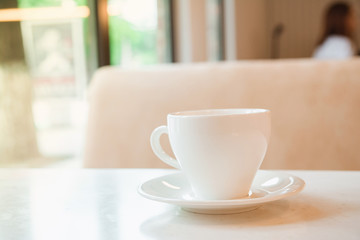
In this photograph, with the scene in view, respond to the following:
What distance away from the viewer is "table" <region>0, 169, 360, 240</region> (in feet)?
1.14

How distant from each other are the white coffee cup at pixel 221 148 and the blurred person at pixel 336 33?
4043 millimetres

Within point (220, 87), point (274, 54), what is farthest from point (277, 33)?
point (220, 87)

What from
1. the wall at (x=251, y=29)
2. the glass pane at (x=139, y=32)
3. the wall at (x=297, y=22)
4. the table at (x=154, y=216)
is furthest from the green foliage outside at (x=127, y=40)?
the wall at (x=297, y=22)

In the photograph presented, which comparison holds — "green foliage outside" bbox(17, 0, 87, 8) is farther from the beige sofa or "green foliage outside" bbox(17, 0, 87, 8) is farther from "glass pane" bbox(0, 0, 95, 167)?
the beige sofa

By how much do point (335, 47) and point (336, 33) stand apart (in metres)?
0.16

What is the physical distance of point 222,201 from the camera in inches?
14.7

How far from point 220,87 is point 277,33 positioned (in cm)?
708

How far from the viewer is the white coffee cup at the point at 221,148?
40cm

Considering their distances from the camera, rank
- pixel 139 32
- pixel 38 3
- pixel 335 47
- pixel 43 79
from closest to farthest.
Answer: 1. pixel 38 3
2. pixel 43 79
3. pixel 139 32
4. pixel 335 47

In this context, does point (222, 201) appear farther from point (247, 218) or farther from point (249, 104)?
point (249, 104)

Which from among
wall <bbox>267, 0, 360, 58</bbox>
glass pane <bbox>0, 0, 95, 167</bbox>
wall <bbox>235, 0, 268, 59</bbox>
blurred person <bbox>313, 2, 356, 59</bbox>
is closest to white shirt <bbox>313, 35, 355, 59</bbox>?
blurred person <bbox>313, 2, 356, 59</bbox>

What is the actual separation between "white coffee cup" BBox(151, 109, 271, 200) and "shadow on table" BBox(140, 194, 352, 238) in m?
0.03

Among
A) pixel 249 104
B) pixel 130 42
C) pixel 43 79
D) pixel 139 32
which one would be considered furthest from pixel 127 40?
pixel 249 104

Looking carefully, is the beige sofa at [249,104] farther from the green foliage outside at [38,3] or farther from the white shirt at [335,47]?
the white shirt at [335,47]
